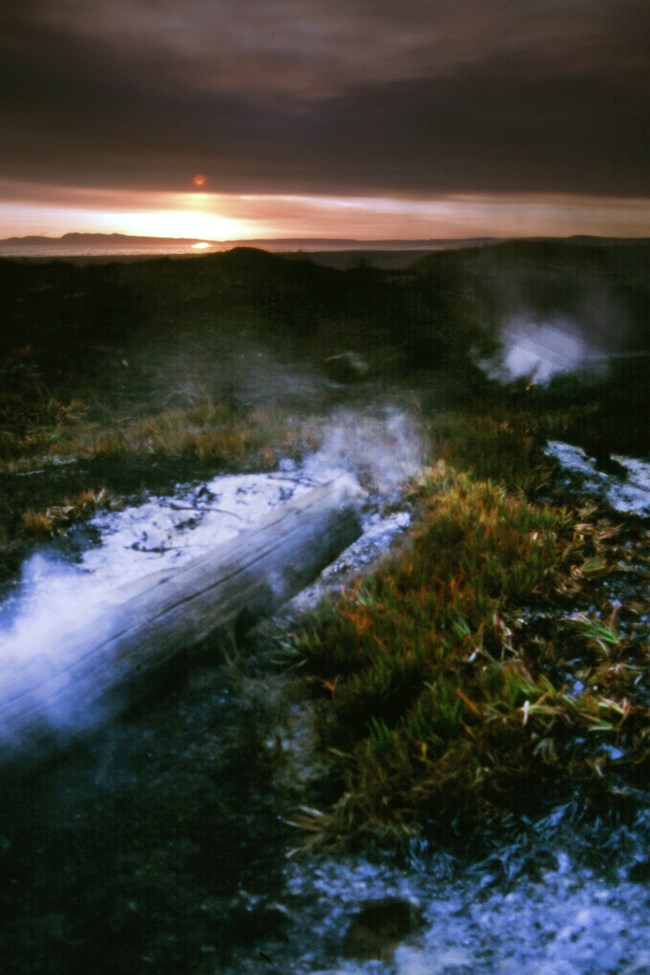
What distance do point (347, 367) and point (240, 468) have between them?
6.05m

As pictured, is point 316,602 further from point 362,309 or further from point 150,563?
point 362,309

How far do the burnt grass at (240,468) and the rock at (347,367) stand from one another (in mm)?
165

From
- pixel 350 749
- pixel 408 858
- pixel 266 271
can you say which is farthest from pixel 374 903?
pixel 266 271

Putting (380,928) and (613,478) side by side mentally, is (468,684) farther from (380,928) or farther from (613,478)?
(613,478)

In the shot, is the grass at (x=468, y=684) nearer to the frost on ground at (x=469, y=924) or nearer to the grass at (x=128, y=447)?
the frost on ground at (x=469, y=924)

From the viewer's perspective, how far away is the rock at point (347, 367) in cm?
1242

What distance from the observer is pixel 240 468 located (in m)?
7.25

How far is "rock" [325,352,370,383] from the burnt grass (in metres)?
0.16

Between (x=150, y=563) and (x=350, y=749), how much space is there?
2.41 meters

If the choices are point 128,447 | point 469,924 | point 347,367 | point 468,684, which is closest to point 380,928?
point 469,924

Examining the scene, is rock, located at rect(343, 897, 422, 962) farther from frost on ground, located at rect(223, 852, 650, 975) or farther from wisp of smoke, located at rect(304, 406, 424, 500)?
wisp of smoke, located at rect(304, 406, 424, 500)

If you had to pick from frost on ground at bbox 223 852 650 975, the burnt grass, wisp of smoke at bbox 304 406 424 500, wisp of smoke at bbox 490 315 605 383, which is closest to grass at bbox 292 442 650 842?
the burnt grass

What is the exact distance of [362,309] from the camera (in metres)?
16.8

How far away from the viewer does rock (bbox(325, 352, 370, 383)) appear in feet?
40.8
